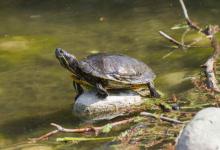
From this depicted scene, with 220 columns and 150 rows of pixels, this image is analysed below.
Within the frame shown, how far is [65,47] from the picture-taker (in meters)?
6.61

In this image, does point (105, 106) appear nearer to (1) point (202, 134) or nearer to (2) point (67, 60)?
(2) point (67, 60)

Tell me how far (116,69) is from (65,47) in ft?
6.92

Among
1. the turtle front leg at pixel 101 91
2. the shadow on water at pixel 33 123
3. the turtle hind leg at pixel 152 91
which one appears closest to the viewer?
the shadow on water at pixel 33 123

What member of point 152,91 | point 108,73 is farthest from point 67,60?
point 152,91

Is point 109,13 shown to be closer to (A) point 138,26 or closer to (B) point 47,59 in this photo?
(A) point 138,26

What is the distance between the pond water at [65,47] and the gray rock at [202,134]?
97 cm

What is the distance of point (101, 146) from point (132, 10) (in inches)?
185

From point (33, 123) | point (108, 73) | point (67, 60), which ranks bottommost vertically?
point (33, 123)

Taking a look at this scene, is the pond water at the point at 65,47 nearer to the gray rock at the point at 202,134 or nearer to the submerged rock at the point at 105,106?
the submerged rock at the point at 105,106

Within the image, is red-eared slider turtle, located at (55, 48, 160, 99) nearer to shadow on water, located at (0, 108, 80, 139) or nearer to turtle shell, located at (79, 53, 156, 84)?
turtle shell, located at (79, 53, 156, 84)

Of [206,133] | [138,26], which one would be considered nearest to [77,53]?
[138,26]

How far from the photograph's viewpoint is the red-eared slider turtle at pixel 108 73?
456 centimetres

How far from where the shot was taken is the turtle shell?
4.56 meters

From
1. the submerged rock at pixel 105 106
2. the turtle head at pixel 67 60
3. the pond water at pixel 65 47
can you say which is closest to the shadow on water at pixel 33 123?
the pond water at pixel 65 47
